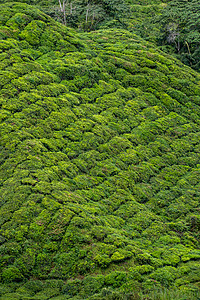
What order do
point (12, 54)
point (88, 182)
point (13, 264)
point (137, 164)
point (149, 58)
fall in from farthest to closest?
point (149, 58)
point (12, 54)
point (137, 164)
point (88, 182)
point (13, 264)

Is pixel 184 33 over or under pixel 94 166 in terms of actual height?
over

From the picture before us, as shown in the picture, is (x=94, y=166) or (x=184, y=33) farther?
(x=184, y=33)

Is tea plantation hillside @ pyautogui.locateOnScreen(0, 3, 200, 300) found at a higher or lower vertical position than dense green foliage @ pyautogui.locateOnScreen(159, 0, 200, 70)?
lower

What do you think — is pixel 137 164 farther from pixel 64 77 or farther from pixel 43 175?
pixel 64 77

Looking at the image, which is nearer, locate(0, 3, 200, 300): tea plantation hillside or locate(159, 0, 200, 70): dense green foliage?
locate(0, 3, 200, 300): tea plantation hillside

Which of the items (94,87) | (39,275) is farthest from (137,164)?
(39,275)
